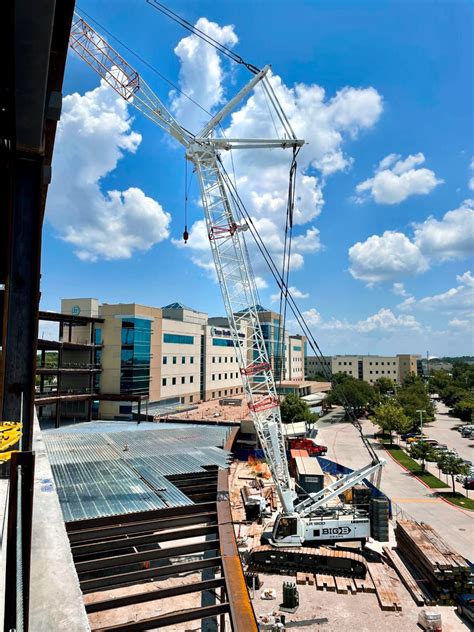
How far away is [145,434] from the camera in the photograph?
33.0m

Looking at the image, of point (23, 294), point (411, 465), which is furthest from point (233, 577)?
point (411, 465)

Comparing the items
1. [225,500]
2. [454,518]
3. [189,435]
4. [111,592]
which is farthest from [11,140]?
[454,518]

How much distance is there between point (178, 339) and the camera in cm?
5875

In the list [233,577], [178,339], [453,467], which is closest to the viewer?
[233,577]

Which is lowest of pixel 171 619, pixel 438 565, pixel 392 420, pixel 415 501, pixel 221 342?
pixel 415 501

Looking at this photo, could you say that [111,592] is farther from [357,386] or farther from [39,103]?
[357,386]

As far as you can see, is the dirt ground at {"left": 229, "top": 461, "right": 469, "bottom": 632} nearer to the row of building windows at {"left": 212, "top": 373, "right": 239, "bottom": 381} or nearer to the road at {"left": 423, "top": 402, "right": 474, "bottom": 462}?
the road at {"left": 423, "top": 402, "right": 474, "bottom": 462}

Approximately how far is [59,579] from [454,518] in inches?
1231

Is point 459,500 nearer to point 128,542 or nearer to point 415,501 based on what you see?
point 415,501

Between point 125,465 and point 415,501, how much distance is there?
23.9 metres

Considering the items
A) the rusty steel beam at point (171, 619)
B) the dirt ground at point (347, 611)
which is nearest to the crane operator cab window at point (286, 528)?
the dirt ground at point (347, 611)

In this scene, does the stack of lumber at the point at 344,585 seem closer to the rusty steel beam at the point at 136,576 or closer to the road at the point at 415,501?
the road at the point at 415,501

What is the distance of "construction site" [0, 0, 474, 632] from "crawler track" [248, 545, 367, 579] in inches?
2.9

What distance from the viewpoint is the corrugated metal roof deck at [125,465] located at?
16.4m
